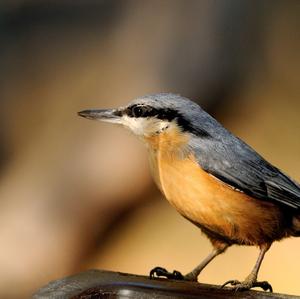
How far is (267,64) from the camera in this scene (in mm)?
4980

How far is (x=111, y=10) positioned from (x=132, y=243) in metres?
1.33

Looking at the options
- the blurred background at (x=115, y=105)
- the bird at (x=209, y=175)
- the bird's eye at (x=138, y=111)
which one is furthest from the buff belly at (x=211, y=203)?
the blurred background at (x=115, y=105)

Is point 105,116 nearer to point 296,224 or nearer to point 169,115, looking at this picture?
point 169,115

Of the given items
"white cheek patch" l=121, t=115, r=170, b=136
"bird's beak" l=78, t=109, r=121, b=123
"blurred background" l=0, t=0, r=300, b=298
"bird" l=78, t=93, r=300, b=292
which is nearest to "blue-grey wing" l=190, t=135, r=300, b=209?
"bird" l=78, t=93, r=300, b=292

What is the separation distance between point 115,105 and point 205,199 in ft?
7.47

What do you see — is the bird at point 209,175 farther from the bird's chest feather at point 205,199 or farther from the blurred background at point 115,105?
the blurred background at point 115,105

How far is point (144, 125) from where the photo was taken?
254cm

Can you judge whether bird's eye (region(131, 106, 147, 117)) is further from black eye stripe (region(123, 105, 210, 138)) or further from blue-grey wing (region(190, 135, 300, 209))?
blue-grey wing (region(190, 135, 300, 209))

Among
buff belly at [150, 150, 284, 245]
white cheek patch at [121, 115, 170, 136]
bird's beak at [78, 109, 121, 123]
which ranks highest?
bird's beak at [78, 109, 121, 123]

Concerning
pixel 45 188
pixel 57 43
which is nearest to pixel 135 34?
pixel 57 43

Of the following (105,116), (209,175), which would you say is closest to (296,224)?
(209,175)

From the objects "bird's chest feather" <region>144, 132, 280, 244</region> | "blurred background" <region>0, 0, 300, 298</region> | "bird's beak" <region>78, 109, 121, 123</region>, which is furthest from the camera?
"blurred background" <region>0, 0, 300, 298</region>

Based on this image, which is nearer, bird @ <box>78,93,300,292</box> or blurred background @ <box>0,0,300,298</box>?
bird @ <box>78,93,300,292</box>

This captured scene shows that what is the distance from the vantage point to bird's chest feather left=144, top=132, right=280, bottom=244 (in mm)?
2438
